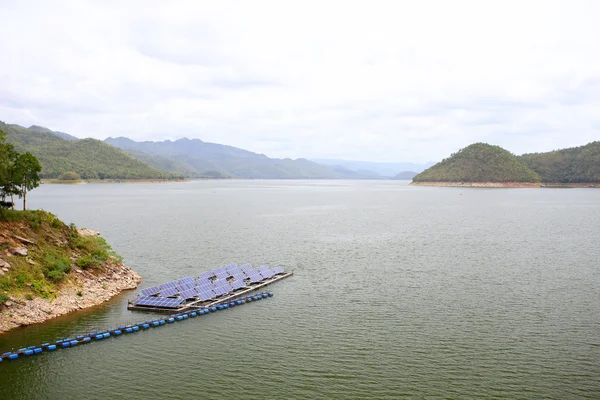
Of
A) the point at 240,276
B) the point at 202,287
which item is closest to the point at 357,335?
the point at 202,287

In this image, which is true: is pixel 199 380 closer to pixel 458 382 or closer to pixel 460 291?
pixel 458 382

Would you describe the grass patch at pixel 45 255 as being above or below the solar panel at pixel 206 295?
above

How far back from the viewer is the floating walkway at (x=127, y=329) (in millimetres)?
32947

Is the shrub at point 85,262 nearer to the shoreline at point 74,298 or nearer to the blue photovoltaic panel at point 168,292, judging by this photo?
the shoreline at point 74,298

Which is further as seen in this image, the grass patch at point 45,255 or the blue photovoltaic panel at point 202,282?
the blue photovoltaic panel at point 202,282

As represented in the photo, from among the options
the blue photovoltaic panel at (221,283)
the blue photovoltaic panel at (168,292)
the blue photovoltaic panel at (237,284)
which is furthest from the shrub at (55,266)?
the blue photovoltaic panel at (237,284)

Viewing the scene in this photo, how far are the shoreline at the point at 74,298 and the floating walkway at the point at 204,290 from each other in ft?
14.6

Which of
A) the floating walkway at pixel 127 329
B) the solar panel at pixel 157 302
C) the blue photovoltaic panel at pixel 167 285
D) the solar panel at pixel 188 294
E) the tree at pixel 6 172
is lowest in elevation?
the floating walkway at pixel 127 329

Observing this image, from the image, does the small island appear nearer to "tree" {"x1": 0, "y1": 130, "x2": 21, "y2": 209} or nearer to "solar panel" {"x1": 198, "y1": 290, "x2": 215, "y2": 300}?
"tree" {"x1": 0, "y1": 130, "x2": 21, "y2": 209}

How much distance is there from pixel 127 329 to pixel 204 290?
417 inches

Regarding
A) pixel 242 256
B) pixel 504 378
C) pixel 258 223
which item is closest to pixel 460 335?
pixel 504 378

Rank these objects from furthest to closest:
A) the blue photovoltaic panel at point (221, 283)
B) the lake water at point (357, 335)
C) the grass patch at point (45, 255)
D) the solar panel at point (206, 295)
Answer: the blue photovoltaic panel at point (221, 283)
the solar panel at point (206, 295)
the grass patch at point (45, 255)
the lake water at point (357, 335)

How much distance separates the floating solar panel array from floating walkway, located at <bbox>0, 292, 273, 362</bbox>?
1.89m

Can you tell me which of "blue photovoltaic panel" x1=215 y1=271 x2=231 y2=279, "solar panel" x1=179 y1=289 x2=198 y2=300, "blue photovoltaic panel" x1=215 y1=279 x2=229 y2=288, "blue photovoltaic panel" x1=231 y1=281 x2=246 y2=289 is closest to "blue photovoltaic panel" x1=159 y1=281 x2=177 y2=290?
"solar panel" x1=179 y1=289 x2=198 y2=300
